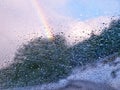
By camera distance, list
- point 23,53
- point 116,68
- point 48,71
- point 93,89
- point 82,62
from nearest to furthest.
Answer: point 93,89 → point 116,68 → point 82,62 → point 48,71 → point 23,53

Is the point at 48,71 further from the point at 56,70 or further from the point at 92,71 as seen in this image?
the point at 92,71

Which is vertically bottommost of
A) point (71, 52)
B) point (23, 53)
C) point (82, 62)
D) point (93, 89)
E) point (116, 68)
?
point (93, 89)

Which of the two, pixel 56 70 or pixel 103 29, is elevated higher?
pixel 103 29

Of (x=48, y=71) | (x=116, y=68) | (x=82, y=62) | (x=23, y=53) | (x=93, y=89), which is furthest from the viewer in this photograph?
(x=23, y=53)

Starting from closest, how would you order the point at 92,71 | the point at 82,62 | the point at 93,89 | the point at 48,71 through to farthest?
1. the point at 93,89
2. the point at 92,71
3. the point at 82,62
4. the point at 48,71

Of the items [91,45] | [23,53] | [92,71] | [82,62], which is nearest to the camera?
[92,71]

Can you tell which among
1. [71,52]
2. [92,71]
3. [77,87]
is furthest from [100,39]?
[77,87]

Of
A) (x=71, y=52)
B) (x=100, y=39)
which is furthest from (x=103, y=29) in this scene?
(x=71, y=52)

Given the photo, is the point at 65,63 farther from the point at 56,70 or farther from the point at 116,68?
the point at 116,68

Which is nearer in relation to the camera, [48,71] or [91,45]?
[48,71]
